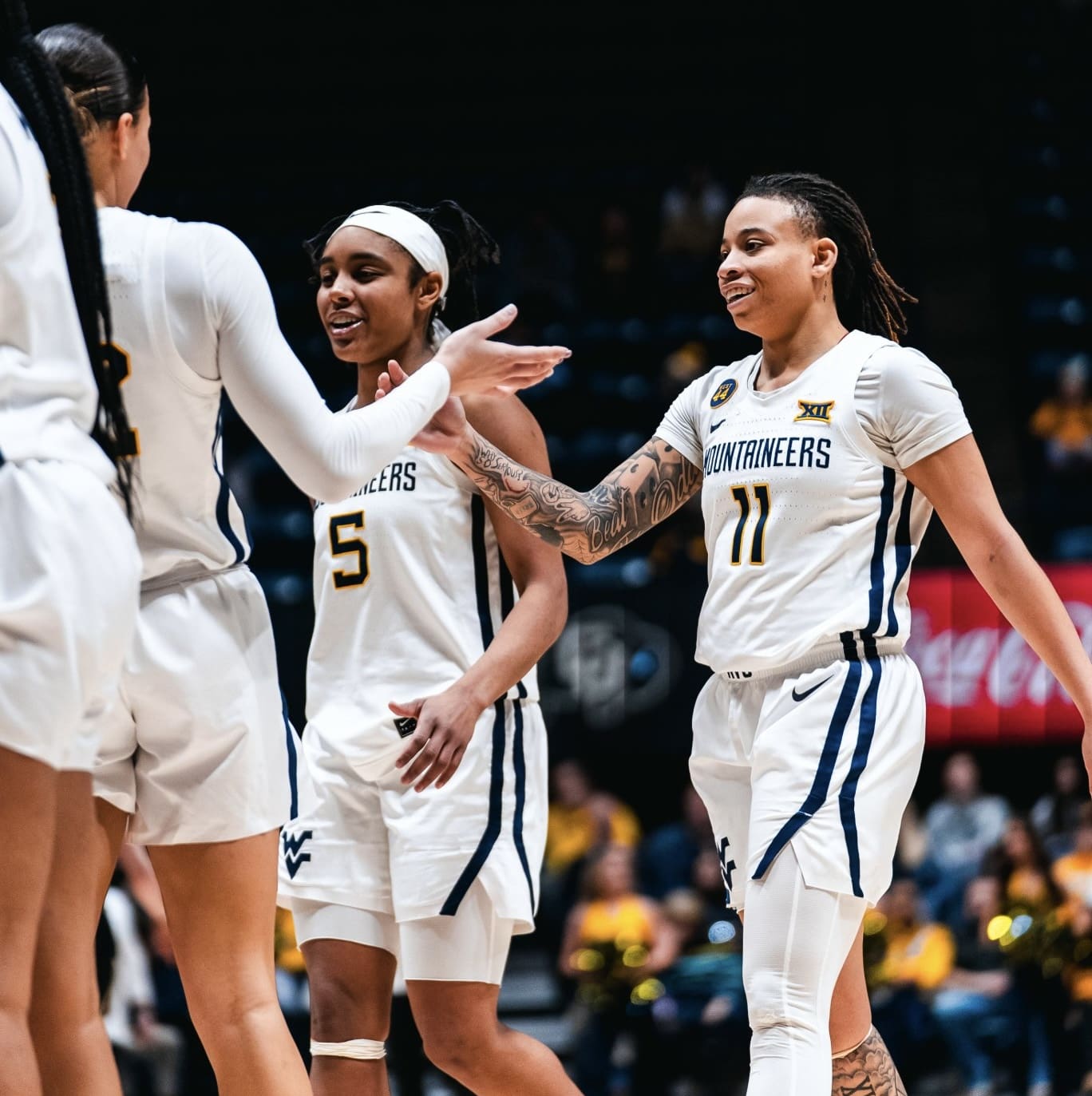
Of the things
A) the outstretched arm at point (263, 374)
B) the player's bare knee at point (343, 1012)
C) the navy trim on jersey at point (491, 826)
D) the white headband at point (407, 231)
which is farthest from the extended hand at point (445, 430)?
the player's bare knee at point (343, 1012)

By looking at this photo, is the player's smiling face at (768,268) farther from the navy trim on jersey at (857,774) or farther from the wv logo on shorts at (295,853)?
the wv logo on shorts at (295,853)

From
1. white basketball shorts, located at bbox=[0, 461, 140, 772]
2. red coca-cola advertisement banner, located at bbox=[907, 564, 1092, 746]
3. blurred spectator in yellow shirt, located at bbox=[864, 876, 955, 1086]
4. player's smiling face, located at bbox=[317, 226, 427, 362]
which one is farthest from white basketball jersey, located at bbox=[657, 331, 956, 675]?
red coca-cola advertisement banner, located at bbox=[907, 564, 1092, 746]

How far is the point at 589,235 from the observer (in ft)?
43.6

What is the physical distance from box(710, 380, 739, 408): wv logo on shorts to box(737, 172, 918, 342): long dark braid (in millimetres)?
331

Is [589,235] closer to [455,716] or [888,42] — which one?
[888,42]

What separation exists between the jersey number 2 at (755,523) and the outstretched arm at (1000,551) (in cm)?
31

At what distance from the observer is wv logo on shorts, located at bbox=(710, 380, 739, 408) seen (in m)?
3.77

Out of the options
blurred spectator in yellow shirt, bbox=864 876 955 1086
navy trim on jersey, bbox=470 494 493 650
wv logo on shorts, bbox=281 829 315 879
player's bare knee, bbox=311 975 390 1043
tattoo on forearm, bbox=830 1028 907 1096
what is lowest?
blurred spectator in yellow shirt, bbox=864 876 955 1086

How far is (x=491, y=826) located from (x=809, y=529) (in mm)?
953

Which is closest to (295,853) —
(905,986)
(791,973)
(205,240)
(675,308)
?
(791,973)

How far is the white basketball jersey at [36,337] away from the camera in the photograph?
2.10 m

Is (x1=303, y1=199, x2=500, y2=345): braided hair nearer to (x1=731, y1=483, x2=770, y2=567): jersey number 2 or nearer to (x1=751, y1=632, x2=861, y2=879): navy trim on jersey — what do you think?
(x1=731, y1=483, x2=770, y2=567): jersey number 2

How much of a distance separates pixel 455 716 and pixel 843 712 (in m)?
0.79

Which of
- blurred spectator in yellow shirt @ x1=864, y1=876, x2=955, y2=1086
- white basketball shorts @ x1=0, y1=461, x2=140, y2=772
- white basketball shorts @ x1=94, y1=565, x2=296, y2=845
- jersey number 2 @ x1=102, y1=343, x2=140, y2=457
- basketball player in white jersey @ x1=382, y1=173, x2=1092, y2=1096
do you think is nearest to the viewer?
white basketball shorts @ x1=0, y1=461, x2=140, y2=772
